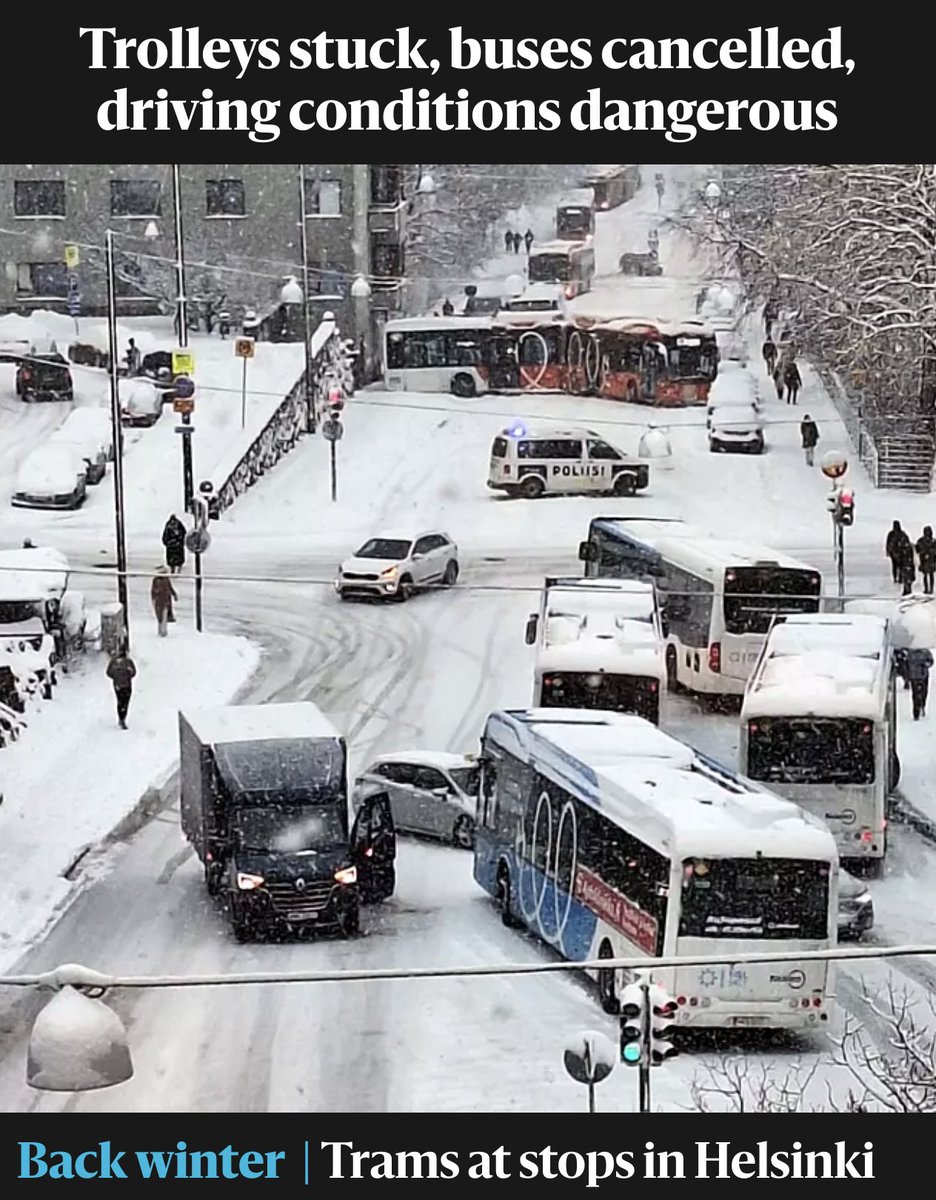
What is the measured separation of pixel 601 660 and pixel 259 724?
19.8 ft

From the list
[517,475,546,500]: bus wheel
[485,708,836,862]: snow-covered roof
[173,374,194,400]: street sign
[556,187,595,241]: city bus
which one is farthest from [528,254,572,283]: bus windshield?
[485,708,836,862]: snow-covered roof

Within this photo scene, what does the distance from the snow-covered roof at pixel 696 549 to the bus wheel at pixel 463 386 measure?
2188cm

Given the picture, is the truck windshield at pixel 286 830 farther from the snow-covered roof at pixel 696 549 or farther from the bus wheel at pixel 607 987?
the snow-covered roof at pixel 696 549

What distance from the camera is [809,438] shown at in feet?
181

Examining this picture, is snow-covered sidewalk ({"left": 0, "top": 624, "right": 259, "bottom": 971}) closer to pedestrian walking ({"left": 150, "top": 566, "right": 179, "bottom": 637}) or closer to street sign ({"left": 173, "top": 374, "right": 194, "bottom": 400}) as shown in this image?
pedestrian walking ({"left": 150, "top": 566, "right": 179, "bottom": 637})

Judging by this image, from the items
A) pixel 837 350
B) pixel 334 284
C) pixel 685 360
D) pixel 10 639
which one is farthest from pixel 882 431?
pixel 10 639

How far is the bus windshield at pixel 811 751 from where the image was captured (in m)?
29.2

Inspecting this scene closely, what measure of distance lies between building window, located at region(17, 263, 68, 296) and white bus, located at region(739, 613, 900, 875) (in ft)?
142

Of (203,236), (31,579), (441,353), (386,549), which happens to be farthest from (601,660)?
(203,236)

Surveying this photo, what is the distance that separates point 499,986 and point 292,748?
4.04 metres

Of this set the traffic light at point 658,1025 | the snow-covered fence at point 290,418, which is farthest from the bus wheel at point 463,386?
the traffic light at point 658,1025

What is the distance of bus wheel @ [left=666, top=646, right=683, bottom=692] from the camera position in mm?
38312

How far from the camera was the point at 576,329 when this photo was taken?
6341 cm

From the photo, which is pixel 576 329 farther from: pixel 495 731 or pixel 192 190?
pixel 495 731
